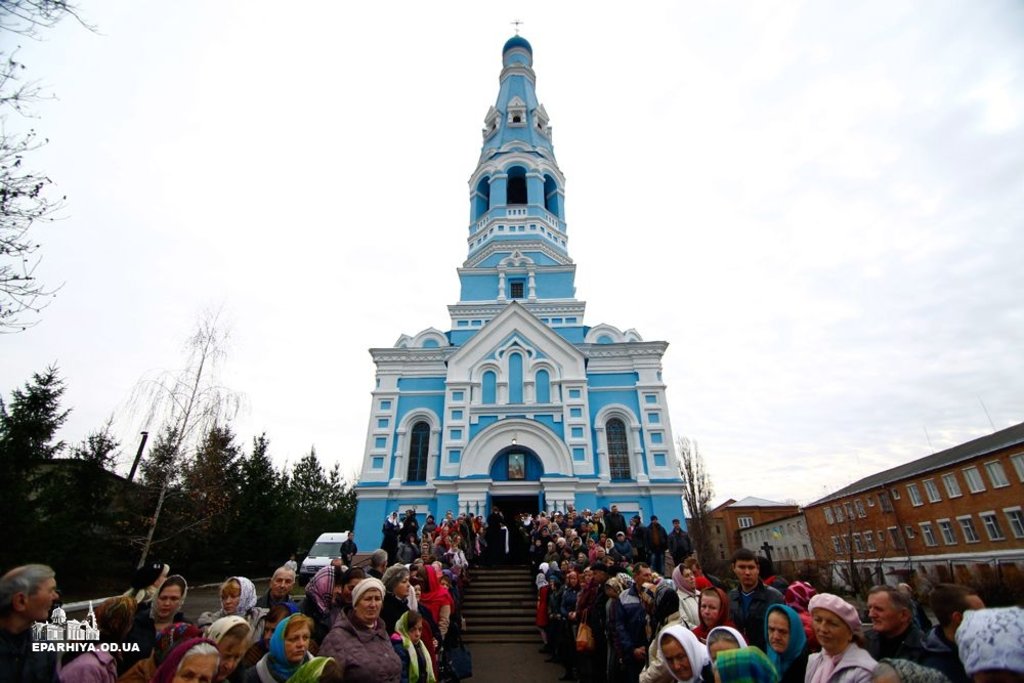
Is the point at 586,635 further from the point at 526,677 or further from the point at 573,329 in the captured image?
the point at 573,329

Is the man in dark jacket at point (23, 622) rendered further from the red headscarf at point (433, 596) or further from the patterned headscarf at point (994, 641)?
the patterned headscarf at point (994, 641)

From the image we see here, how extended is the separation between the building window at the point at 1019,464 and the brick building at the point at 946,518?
0.05m

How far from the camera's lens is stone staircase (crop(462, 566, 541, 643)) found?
9875 millimetres

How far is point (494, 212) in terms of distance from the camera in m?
25.8

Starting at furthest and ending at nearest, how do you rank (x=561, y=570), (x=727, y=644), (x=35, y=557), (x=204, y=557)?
(x=204, y=557) → (x=35, y=557) → (x=561, y=570) → (x=727, y=644)

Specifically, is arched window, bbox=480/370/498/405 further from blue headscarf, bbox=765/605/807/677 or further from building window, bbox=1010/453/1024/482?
building window, bbox=1010/453/1024/482

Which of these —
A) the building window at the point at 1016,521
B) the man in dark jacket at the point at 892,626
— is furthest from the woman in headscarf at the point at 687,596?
the building window at the point at 1016,521

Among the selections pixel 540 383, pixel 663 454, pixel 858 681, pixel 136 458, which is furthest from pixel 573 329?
pixel 858 681

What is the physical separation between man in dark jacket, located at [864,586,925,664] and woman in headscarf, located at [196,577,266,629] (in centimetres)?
484

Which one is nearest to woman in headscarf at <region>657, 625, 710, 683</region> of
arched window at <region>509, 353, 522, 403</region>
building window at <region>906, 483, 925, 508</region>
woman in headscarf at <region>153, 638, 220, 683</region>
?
woman in headscarf at <region>153, 638, 220, 683</region>

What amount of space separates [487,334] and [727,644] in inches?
688

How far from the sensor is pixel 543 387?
19.3 metres

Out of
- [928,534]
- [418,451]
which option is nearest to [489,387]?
[418,451]

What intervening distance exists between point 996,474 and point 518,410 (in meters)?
25.7
